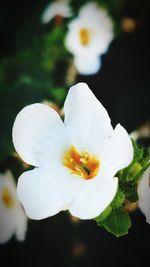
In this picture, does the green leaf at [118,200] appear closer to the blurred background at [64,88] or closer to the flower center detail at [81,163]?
the flower center detail at [81,163]

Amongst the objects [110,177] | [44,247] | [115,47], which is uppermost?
[110,177]

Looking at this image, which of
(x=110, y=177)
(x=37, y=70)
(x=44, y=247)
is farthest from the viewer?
(x=37, y=70)

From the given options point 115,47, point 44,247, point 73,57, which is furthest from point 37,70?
point 44,247

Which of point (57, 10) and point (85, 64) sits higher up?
point (57, 10)

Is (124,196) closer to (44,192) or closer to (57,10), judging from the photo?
(44,192)

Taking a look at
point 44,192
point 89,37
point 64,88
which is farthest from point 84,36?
point 44,192

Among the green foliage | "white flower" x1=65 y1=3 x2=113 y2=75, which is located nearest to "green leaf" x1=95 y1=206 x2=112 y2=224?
the green foliage

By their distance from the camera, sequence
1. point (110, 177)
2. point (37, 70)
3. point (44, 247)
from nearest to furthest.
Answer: point (110, 177) < point (44, 247) < point (37, 70)

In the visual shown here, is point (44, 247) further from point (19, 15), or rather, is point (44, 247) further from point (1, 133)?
point (19, 15)
